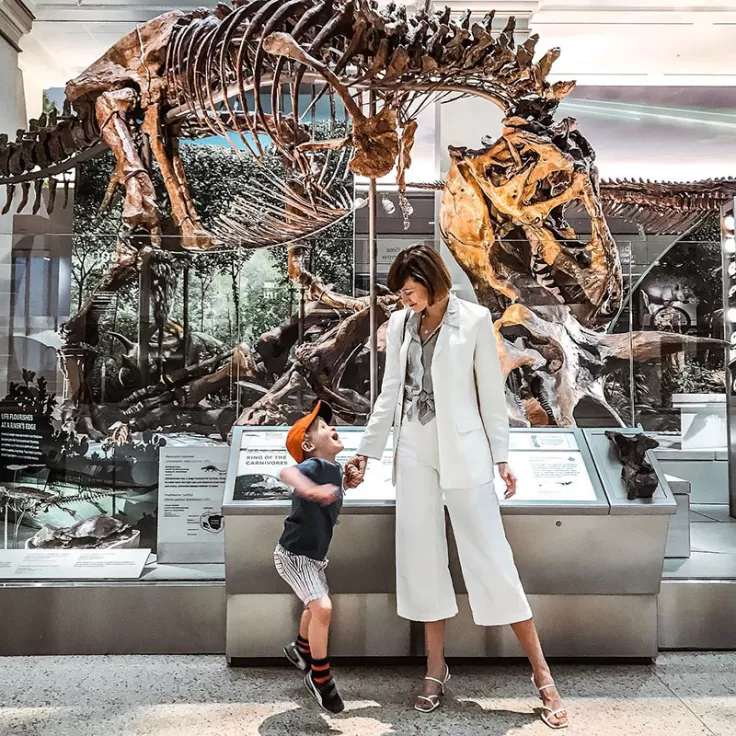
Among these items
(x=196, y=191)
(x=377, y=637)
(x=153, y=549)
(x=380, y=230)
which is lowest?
(x=377, y=637)

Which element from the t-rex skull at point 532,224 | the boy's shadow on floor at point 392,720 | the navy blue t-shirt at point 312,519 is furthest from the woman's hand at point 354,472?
the t-rex skull at point 532,224

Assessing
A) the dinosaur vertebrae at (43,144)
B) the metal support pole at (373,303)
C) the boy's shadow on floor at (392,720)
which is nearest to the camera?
the boy's shadow on floor at (392,720)

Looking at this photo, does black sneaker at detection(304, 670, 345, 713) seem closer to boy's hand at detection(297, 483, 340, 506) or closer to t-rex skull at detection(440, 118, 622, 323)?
boy's hand at detection(297, 483, 340, 506)

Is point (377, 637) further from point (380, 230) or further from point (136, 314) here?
point (380, 230)

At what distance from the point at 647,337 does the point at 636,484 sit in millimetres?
940

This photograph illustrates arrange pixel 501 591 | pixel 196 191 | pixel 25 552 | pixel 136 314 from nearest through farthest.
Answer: pixel 501 591 → pixel 25 552 → pixel 136 314 → pixel 196 191

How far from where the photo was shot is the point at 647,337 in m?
3.22

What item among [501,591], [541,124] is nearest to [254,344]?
[501,591]

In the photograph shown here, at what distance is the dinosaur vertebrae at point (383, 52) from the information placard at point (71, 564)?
2.57 meters

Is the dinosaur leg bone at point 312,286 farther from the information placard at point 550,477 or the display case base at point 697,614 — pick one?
the display case base at point 697,614

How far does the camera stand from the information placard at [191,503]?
2.96 metres

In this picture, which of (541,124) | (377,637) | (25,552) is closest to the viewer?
(377,637)

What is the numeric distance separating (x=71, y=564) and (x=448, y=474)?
185cm

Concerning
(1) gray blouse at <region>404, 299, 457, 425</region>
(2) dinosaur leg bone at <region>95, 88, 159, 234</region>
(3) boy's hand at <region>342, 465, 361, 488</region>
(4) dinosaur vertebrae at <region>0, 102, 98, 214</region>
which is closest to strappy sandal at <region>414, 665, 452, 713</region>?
(3) boy's hand at <region>342, 465, 361, 488</region>
